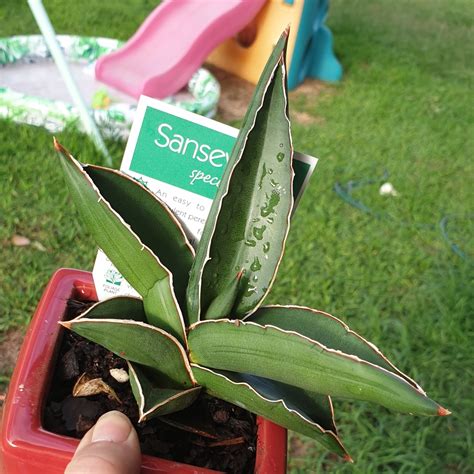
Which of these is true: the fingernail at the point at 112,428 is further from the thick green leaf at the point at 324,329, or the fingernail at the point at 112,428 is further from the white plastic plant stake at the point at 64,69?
the white plastic plant stake at the point at 64,69

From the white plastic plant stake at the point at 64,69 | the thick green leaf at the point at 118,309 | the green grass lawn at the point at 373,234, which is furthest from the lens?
the white plastic plant stake at the point at 64,69

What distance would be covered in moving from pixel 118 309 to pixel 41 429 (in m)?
0.15

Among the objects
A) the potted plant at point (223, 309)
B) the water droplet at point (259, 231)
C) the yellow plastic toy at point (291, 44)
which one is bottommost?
the yellow plastic toy at point (291, 44)

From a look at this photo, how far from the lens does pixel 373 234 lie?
6.63 ft

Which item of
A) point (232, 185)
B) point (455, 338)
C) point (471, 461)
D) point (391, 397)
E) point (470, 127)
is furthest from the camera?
point (470, 127)

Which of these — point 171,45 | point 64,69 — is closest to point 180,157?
point 64,69

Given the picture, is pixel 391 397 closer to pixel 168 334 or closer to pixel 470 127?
pixel 168 334

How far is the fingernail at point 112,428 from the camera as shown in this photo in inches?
23.5

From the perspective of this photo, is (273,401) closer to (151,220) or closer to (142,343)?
(142,343)

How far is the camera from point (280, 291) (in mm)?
1712

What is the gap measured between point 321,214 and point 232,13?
4.37 feet

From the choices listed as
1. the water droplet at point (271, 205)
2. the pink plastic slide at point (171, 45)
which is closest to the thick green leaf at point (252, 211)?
the water droplet at point (271, 205)

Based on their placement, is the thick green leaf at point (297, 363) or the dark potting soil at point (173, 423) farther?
the dark potting soil at point (173, 423)

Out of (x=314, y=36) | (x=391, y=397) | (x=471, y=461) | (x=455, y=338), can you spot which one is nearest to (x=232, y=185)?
(x=391, y=397)
